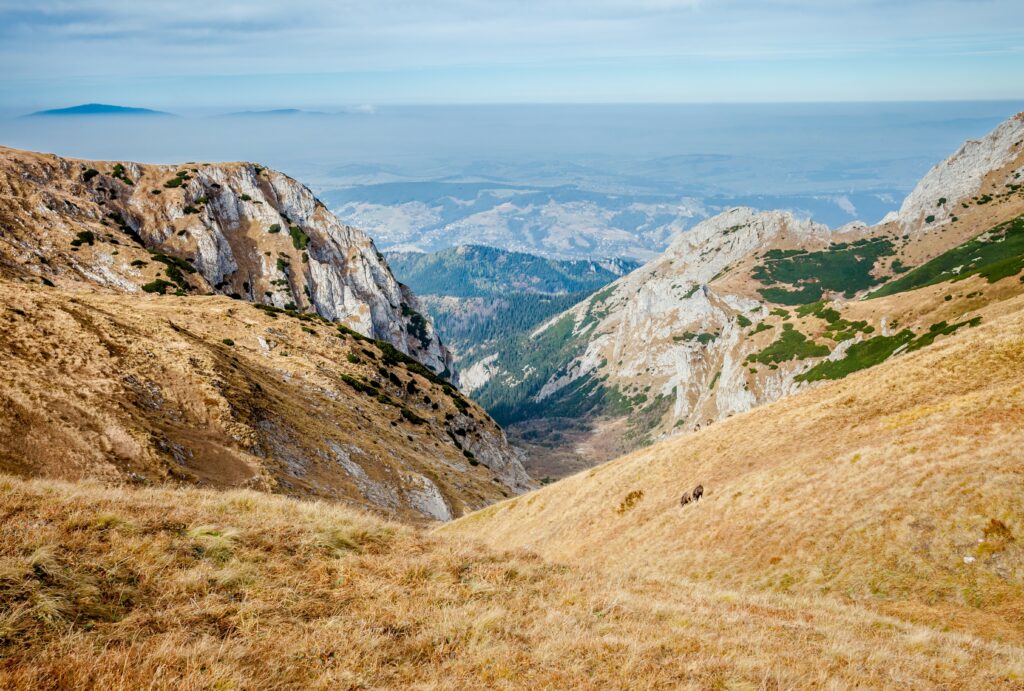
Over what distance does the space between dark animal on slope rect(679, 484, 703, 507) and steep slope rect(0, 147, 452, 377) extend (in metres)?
82.8

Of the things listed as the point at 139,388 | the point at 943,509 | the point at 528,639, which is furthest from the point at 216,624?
the point at 139,388

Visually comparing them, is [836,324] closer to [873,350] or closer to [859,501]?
[873,350]

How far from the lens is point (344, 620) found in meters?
10.6

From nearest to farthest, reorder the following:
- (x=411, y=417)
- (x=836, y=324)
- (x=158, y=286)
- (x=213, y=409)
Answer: (x=213, y=409) < (x=411, y=417) < (x=158, y=286) < (x=836, y=324)

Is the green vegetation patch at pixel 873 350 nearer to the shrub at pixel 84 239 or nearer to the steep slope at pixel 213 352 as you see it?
the steep slope at pixel 213 352

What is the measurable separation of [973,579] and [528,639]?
1654 centimetres

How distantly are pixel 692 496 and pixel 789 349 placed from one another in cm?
11914

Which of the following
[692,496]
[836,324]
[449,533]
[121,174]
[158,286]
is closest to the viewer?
[692,496]

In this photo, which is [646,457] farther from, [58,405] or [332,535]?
[58,405]

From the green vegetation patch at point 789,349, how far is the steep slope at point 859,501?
315ft

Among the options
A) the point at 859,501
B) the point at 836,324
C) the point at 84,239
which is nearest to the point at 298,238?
the point at 84,239

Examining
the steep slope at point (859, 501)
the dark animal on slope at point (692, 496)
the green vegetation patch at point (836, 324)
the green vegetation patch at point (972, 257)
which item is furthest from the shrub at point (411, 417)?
the green vegetation patch at point (972, 257)

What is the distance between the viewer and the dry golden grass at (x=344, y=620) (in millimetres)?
8695

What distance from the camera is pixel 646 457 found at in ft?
132
